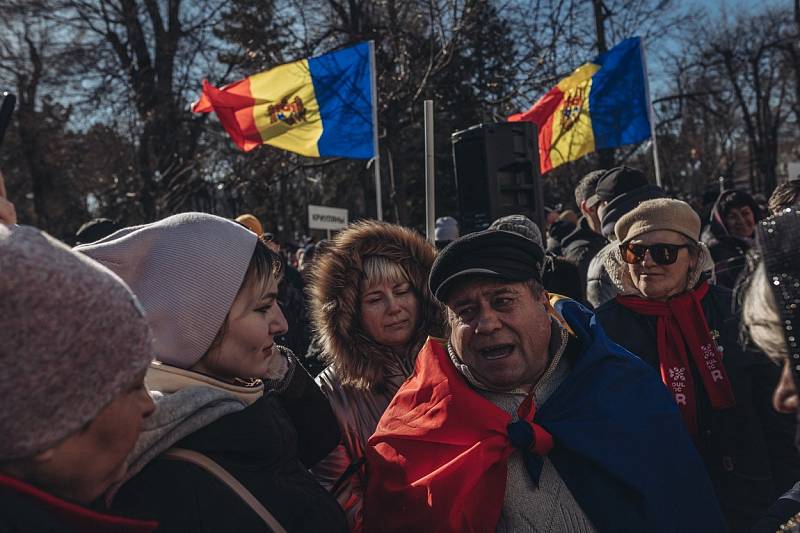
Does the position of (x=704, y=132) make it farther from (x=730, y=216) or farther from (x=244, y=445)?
(x=244, y=445)

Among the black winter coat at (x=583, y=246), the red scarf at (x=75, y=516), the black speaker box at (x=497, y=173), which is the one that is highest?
the black speaker box at (x=497, y=173)

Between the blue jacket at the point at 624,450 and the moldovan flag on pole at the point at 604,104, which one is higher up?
the moldovan flag on pole at the point at 604,104

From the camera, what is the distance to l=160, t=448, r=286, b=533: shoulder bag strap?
4.79ft

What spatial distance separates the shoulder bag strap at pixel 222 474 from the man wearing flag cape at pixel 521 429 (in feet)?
2.33

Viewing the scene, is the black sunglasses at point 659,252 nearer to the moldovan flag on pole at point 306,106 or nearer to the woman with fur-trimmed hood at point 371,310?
the woman with fur-trimmed hood at point 371,310

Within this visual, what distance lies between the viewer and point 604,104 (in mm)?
8266

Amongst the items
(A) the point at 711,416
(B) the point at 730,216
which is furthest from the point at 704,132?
(A) the point at 711,416

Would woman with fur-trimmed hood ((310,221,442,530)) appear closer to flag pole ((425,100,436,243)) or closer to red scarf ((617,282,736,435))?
red scarf ((617,282,736,435))

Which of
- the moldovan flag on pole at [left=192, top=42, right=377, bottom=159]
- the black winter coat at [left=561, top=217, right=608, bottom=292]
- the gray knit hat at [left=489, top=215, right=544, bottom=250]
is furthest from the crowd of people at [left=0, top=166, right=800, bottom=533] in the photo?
the moldovan flag on pole at [left=192, top=42, right=377, bottom=159]

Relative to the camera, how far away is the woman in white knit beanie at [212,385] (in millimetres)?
1430

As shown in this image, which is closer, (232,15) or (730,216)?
(730,216)

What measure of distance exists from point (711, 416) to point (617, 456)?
35.2 inches

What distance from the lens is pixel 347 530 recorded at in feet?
5.82

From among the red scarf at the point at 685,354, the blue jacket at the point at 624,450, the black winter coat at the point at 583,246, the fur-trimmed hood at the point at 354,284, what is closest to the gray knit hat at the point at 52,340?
the blue jacket at the point at 624,450
